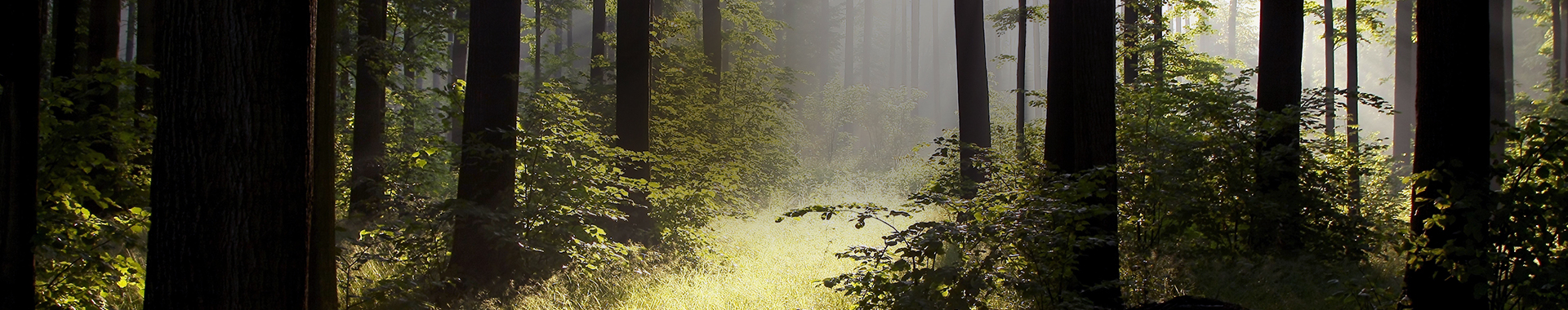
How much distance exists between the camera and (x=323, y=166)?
16.5 feet

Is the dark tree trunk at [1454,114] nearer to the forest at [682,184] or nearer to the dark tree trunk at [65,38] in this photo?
the forest at [682,184]

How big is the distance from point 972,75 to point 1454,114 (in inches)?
405

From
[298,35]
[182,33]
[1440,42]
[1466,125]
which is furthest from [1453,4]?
[182,33]

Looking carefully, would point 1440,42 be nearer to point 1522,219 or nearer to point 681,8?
point 1522,219

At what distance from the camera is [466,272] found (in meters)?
8.17

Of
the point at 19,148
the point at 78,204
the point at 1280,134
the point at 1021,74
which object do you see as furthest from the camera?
the point at 1021,74

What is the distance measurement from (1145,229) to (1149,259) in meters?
0.55

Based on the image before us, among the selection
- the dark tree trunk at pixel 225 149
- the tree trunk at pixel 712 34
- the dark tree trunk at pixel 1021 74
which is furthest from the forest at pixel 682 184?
the tree trunk at pixel 712 34

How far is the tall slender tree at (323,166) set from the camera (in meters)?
5.00

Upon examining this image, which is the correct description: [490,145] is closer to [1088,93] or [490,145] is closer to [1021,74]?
[1088,93]

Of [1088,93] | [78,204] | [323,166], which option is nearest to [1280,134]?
[1088,93]

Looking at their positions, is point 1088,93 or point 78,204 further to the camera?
point 1088,93

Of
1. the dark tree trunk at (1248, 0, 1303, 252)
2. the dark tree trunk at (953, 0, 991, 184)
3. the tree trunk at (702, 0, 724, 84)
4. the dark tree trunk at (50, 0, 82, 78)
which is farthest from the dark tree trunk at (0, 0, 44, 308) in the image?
the tree trunk at (702, 0, 724, 84)

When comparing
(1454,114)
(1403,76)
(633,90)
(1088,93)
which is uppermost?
(1403,76)
